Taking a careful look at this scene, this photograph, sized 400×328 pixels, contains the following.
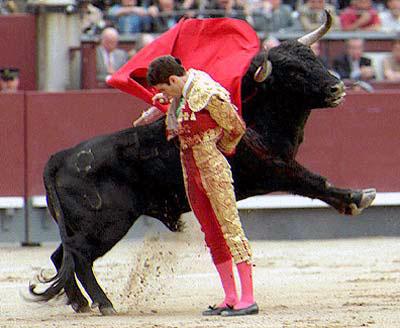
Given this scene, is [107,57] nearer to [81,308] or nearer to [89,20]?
[89,20]

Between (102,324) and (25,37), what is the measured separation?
6.14 m

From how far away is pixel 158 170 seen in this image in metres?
6.96

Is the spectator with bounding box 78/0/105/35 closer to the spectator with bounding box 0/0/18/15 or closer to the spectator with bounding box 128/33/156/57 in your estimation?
the spectator with bounding box 128/33/156/57

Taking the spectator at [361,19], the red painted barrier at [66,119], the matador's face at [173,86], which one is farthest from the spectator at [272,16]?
the matador's face at [173,86]

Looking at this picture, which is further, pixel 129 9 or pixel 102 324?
pixel 129 9

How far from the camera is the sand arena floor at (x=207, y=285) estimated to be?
21.4 ft

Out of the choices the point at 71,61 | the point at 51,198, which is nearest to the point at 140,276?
the point at 51,198

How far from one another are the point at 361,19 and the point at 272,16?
911 mm

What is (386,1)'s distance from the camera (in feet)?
45.3

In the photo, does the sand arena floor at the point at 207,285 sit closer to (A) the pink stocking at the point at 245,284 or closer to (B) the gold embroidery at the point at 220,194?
(A) the pink stocking at the point at 245,284

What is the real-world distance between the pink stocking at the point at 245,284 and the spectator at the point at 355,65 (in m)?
5.59

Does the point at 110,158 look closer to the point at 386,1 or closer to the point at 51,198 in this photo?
the point at 51,198

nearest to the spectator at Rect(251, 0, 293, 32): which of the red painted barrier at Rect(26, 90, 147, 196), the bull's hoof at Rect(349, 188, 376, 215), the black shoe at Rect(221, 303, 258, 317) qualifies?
the red painted barrier at Rect(26, 90, 147, 196)

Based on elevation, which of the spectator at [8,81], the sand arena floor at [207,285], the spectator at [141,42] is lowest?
the sand arena floor at [207,285]
